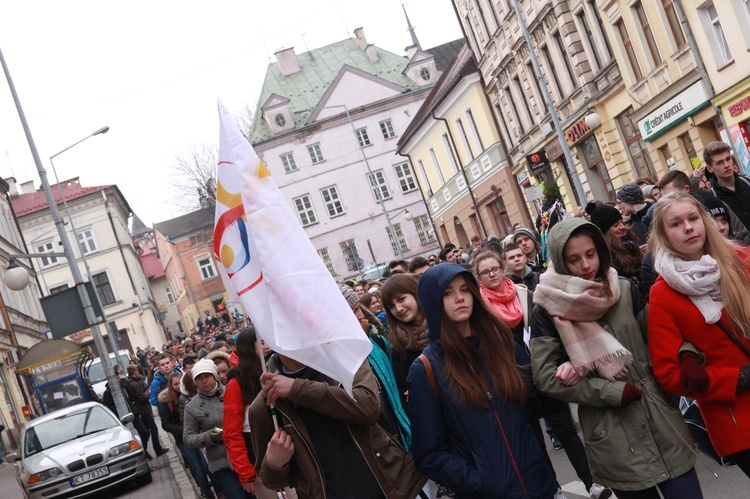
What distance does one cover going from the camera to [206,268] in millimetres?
101000

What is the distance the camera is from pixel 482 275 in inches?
327

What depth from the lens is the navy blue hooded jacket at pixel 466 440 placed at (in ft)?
14.7

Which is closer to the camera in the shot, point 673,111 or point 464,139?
point 673,111

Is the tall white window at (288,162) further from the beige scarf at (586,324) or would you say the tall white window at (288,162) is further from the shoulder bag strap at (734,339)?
the shoulder bag strap at (734,339)

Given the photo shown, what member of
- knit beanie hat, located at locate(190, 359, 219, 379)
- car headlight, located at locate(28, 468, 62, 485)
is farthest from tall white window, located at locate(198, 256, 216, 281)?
knit beanie hat, located at locate(190, 359, 219, 379)

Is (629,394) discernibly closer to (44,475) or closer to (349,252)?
(44,475)

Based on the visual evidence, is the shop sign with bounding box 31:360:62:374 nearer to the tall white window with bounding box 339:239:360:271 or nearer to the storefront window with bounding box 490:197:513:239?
the storefront window with bounding box 490:197:513:239

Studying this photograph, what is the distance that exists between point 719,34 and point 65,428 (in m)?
16.0

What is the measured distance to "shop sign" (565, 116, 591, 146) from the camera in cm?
3038

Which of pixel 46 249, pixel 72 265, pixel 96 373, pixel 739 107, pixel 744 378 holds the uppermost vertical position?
pixel 46 249

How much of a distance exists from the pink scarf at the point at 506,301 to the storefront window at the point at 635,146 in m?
20.0

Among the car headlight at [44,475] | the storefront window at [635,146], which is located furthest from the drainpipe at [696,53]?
the car headlight at [44,475]

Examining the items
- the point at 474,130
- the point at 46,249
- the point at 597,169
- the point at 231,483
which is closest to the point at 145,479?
the point at 231,483

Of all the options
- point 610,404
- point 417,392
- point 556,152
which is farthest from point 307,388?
point 556,152
